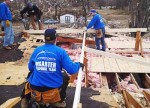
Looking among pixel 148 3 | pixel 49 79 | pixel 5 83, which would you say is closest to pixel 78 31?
pixel 5 83

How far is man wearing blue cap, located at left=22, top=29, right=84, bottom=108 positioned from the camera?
4.91m

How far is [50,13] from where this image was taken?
99.7 feet

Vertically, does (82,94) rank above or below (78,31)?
below

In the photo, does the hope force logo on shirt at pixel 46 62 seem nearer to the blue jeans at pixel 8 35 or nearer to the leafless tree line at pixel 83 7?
the blue jeans at pixel 8 35

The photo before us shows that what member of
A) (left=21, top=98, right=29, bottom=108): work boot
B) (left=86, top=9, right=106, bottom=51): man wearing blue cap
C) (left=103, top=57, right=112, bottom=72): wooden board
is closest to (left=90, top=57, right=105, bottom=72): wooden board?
(left=103, top=57, right=112, bottom=72): wooden board

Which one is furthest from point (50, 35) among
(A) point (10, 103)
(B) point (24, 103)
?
(A) point (10, 103)

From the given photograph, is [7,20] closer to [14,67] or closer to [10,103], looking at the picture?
[14,67]

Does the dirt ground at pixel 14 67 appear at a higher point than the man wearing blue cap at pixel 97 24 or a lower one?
lower

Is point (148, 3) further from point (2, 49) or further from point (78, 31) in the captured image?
point (2, 49)

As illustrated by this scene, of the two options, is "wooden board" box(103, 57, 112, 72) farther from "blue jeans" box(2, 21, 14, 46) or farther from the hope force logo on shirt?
the hope force logo on shirt

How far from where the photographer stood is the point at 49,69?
493cm

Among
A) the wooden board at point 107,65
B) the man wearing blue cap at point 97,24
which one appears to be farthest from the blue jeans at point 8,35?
the wooden board at point 107,65

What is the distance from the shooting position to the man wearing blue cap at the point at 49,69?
4.91 metres

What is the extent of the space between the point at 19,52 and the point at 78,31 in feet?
7.71
